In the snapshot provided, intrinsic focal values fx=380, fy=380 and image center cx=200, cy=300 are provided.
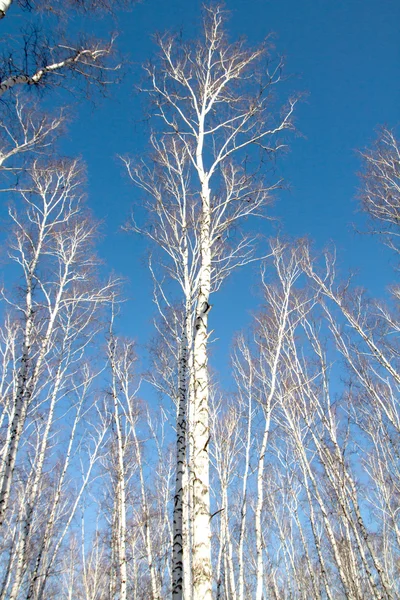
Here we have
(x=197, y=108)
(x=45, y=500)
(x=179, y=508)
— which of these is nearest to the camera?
(x=179, y=508)

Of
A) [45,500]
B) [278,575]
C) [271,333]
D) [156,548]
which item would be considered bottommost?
[278,575]

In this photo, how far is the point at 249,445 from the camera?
11586mm

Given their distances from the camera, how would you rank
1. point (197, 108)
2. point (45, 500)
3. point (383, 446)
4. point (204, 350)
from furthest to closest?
point (45, 500), point (383, 446), point (197, 108), point (204, 350)

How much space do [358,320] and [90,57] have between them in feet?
31.6

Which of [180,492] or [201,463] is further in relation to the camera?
[180,492]

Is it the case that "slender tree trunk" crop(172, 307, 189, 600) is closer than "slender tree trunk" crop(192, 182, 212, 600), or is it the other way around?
"slender tree trunk" crop(192, 182, 212, 600)

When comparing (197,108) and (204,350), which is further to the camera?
(197,108)

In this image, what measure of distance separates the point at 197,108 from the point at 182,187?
1.64m

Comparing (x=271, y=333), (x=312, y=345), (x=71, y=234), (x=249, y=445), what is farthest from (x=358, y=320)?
(x=71, y=234)

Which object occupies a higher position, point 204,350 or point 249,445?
point 249,445

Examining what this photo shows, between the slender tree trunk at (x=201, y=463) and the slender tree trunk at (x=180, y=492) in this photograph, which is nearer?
the slender tree trunk at (x=201, y=463)

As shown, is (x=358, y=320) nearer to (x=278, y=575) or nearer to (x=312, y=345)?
(x=312, y=345)

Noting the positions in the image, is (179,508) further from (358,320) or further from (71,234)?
(358,320)

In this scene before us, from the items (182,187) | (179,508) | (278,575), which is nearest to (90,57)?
(182,187)
